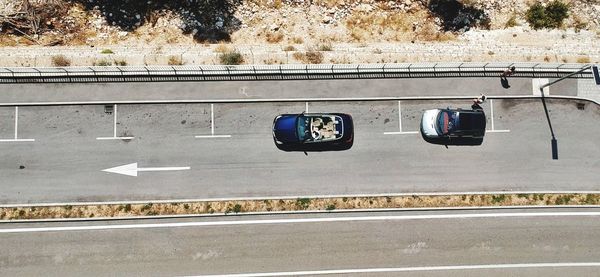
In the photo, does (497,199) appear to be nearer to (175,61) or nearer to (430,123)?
(430,123)

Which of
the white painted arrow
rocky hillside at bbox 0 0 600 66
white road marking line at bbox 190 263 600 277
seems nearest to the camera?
white road marking line at bbox 190 263 600 277

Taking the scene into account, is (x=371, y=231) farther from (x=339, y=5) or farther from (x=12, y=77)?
(x=12, y=77)

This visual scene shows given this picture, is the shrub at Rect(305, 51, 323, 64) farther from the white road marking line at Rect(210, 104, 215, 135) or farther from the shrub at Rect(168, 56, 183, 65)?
the shrub at Rect(168, 56, 183, 65)

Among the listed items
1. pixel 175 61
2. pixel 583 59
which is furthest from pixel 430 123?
pixel 175 61

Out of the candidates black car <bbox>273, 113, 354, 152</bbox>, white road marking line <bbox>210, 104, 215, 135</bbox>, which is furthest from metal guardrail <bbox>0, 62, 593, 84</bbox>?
black car <bbox>273, 113, 354, 152</bbox>

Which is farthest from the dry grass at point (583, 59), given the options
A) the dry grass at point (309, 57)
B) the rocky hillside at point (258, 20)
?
the dry grass at point (309, 57)

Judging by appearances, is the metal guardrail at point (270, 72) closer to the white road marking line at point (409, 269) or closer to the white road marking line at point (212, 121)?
the white road marking line at point (212, 121)

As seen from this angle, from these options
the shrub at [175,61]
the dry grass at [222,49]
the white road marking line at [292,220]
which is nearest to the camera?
the white road marking line at [292,220]
